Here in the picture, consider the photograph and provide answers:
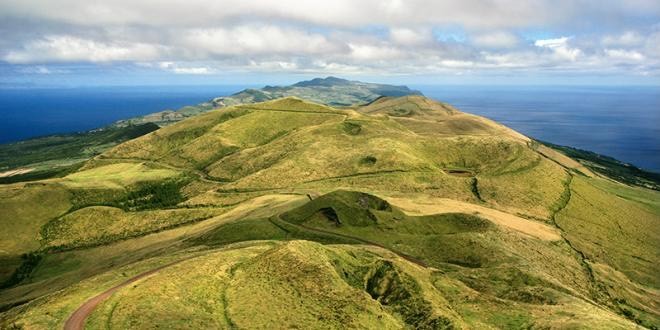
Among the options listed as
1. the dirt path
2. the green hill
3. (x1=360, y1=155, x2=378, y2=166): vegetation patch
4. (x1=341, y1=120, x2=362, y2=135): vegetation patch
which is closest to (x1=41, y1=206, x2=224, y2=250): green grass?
the green hill

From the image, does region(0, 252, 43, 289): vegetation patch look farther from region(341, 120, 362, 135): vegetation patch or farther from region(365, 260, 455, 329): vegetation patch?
region(341, 120, 362, 135): vegetation patch

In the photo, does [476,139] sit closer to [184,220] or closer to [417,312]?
[184,220]

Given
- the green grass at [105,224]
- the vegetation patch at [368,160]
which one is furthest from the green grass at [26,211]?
the vegetation patch at [368,160]

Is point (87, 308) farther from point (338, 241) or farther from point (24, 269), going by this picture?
point (24, 269)

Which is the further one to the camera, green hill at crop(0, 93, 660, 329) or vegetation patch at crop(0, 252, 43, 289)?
vegetation patch at crop(0, 252, 43, 289)

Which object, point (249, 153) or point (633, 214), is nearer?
point (633, 214)

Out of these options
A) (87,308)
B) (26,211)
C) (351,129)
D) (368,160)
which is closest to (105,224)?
(26,211)

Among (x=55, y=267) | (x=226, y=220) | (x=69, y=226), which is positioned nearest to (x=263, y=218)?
(x=226, y=220)

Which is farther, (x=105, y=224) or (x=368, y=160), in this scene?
(x=368, y=160)
